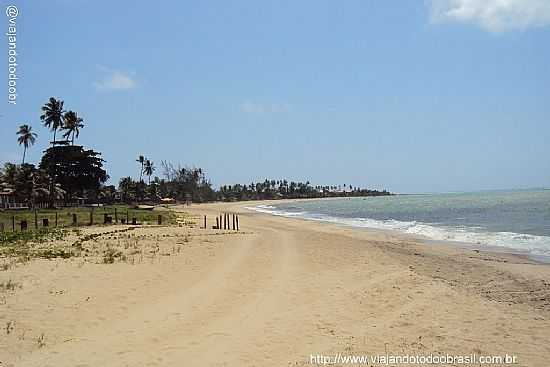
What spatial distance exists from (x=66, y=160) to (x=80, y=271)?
6223 cm

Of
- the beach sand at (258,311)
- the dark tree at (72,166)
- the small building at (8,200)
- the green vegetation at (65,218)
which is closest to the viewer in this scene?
the beach sand at (258,311)

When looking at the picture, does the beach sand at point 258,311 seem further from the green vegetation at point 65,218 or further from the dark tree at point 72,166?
the dark tree at point 72,166

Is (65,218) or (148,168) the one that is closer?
(65,218)

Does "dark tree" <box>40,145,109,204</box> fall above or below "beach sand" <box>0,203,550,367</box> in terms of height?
above

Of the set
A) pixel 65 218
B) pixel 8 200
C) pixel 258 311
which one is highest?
pixel 8 200

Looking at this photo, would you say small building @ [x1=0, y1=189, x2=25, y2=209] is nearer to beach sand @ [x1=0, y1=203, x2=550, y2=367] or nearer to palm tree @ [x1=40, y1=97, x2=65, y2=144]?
palm tree @ [x1=40, y1=97, x2=65, y2=144]

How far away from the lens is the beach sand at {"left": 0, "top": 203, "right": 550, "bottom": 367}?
21.9 ft

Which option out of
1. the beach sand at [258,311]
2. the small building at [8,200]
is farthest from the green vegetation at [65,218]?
the small building at [8,200]

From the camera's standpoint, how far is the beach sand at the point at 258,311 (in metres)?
6.67

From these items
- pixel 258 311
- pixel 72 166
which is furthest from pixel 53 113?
pixel 258 311

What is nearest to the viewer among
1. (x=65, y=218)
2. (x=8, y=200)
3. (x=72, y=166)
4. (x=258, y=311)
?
(x=258, y=311)

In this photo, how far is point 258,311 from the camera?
8.72 metres

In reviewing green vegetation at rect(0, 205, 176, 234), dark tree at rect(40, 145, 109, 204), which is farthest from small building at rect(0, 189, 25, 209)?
green vegetation at rect(0, 205, 176, 234)

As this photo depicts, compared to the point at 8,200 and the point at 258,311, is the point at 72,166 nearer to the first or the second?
the point at 8,200
